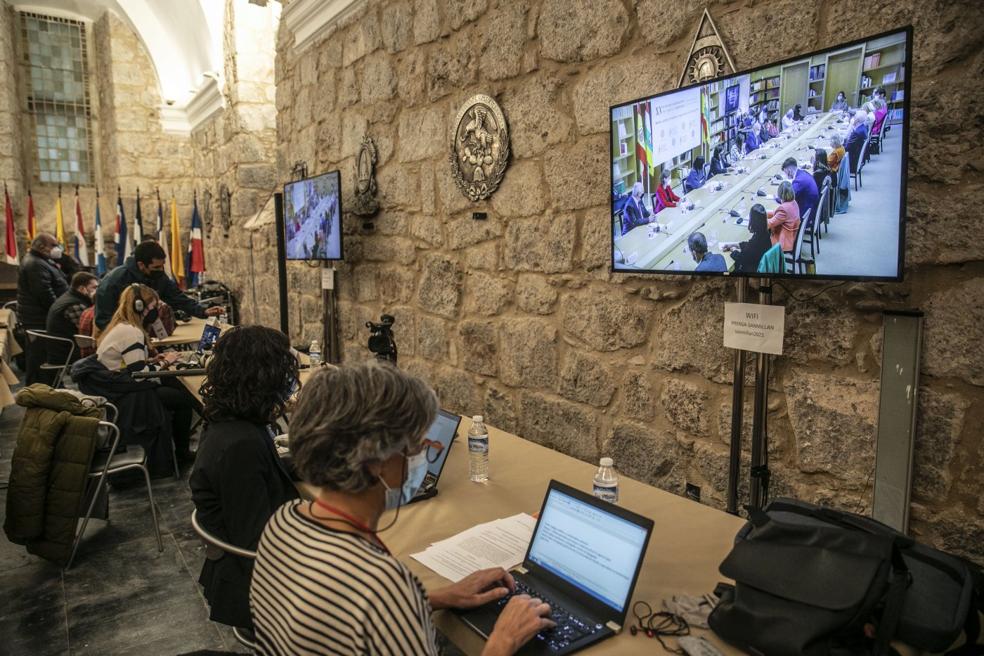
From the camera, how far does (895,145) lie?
1.43 meters

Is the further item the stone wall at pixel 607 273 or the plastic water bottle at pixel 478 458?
the plastic water bottle at pixel 478 458

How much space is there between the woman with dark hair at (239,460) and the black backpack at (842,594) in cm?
120

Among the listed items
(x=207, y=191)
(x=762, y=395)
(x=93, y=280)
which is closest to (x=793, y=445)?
(x=762, y=395)

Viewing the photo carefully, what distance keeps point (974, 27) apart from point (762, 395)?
3.30 feet

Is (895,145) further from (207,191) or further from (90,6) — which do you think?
(90,6)

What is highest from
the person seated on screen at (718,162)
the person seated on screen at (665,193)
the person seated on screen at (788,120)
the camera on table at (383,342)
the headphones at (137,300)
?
the person seated on screen at (788,120)

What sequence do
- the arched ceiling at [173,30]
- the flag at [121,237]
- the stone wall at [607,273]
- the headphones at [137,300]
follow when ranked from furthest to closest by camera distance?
the flag at [121,237], the arched ceiling at [173,30], the headphones at [137,300], the stone wall at [607,273]

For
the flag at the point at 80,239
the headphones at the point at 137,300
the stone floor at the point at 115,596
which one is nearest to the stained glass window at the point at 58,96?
the flag at the point at 80,239

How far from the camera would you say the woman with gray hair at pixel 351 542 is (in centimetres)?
→ 107

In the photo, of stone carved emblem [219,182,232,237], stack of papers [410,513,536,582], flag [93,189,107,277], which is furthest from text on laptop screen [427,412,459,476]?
flag [93,189,107,277]

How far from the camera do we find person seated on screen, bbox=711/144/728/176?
1796 mm

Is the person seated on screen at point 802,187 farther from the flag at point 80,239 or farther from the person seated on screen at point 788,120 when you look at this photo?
the flag at point 80,239

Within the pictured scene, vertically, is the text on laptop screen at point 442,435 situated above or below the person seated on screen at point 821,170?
below

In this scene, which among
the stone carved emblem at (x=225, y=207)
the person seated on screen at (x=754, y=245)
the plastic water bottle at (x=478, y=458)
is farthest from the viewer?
the stone carved emblem at (x=225, y=207)
